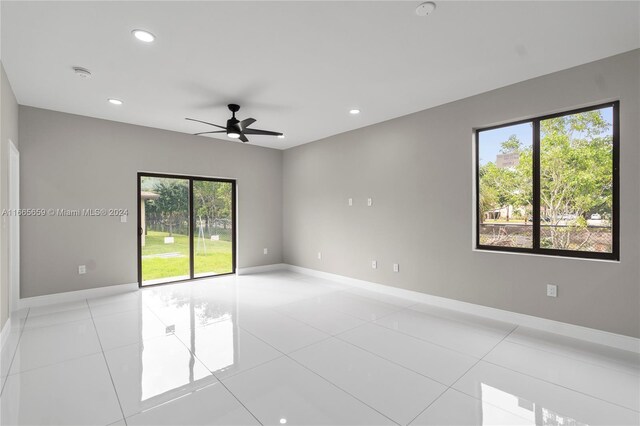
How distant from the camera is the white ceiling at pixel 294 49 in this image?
224 cm

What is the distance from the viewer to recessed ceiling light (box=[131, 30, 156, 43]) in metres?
2.47

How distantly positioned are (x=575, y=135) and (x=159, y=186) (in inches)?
239

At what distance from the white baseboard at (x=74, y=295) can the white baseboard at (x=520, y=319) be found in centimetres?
385

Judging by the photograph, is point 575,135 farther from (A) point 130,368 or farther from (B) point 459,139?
(A) point 130,368

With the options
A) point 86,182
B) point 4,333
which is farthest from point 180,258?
point 4,333

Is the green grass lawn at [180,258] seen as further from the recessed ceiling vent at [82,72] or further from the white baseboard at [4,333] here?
the recessed ceiling vent at [82,72]

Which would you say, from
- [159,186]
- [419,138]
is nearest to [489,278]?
[419,138]

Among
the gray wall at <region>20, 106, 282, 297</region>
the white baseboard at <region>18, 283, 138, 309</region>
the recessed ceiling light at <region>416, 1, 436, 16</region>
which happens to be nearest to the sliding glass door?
the gray wall at <region>20, 106, 282, 297</region>

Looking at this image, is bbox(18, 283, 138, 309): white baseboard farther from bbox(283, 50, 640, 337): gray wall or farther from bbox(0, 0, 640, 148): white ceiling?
bbox(283, 50, 640, 337): gray wall

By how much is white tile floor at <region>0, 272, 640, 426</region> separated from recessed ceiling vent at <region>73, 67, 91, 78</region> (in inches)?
110

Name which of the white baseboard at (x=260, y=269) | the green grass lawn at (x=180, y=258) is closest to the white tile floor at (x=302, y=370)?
the green grass lawn at (x=180, y=258)

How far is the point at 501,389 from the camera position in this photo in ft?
7.22

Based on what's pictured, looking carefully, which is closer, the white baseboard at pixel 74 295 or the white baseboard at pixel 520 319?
the white baseboard at pixel 520 319

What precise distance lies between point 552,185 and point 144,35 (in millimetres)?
4345
